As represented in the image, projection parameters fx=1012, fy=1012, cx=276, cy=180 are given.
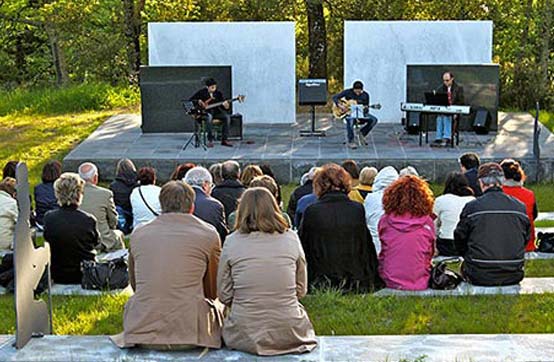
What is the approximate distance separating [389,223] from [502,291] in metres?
0.98

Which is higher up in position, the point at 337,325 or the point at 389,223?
the point at 389,223

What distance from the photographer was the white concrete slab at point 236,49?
58.7ft

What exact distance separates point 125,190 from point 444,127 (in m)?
6.36

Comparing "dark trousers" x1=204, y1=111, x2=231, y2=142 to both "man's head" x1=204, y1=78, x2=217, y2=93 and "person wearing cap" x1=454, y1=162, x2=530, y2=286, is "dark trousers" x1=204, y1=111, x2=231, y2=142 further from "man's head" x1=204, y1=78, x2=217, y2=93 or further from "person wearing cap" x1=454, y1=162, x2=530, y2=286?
"person wearing cap" x1=454, y1=162, x2=530, y2=286

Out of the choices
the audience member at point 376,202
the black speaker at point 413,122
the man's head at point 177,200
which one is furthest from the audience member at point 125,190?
the black speaker at point 413,122

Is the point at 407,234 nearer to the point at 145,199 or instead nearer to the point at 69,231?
the point at 69,231

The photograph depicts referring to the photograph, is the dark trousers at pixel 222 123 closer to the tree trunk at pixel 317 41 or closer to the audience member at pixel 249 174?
the audience member at pixel 249 174

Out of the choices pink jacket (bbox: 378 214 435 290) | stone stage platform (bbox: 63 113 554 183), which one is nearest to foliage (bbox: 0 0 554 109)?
stone stage platform (bbox: 63 113 554 183)

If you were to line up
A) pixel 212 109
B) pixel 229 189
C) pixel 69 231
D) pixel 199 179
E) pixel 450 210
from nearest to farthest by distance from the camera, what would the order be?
1. pixel 69 231
2. pixel 199 179
3. pixel 450 210
4. pixel 229 189
5. pixel 212 109

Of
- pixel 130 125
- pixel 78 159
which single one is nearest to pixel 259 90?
pixel 130 125

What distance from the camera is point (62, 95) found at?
20719 mm

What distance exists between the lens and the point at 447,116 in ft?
49.8

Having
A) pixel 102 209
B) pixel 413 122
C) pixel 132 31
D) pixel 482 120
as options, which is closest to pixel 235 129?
pixel 413 122

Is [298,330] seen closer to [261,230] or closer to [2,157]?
[261,230]
